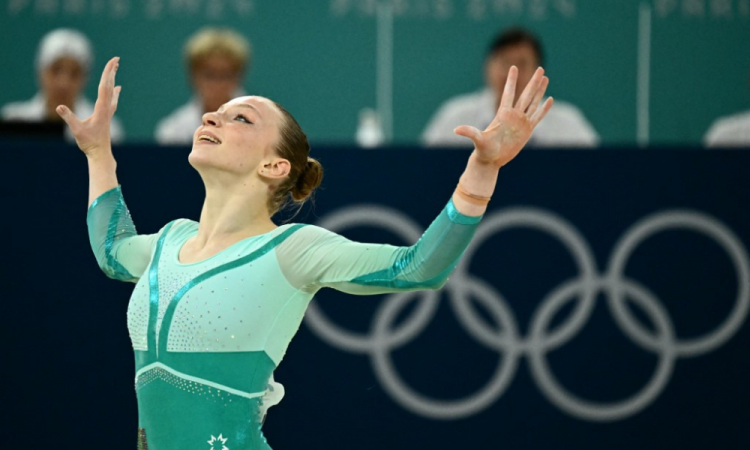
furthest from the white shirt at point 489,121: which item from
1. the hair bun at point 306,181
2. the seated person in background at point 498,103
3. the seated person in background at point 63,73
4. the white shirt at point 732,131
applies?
the hair bun at point 306,181

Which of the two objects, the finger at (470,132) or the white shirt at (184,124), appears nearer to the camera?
the finger at (470,132)

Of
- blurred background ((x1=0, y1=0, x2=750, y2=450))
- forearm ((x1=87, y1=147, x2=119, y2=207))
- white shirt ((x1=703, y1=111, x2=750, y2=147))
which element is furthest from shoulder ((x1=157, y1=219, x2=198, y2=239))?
white shirt ((x1=703, y1=111, x2=750, y2=147))

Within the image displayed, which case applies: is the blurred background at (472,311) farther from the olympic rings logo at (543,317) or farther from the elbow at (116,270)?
the elbow at (116,270)

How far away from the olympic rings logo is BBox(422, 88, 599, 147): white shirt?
1.04 meters

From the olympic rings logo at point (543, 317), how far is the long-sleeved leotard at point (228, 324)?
225 centimetres

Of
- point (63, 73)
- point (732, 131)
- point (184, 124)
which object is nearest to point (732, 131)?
point (732, 131)

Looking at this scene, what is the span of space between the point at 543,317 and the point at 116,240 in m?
2.62

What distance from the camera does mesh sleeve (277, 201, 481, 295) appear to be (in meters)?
2.76

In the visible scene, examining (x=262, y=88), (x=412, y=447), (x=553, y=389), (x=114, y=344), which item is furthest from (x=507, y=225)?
(x=262, y=88)

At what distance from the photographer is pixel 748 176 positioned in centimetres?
541

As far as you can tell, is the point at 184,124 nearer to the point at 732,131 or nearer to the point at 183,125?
the point at 183,125

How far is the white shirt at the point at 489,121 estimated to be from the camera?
21.0 ft

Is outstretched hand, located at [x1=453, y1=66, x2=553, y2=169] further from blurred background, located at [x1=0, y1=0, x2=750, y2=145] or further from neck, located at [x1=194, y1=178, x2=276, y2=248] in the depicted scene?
blurred background, located at [x1=0, y1=0, x2=750, y2=145]

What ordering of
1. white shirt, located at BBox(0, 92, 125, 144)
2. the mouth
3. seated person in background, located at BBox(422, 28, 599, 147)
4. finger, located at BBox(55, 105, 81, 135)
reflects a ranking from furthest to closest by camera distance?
white shirt, located at BBox(0, 92, 125, 144), seated person in background, located at BBox(422, 28, 599, 147), finger, located at BBox(55, 105, 81, 135), the mouth
